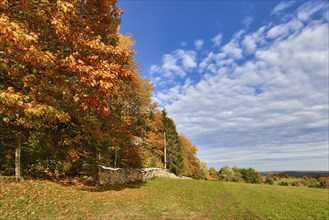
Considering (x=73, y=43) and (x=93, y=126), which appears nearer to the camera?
(x=73, y=43)

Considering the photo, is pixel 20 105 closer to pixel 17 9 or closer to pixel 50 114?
pixel 50 114

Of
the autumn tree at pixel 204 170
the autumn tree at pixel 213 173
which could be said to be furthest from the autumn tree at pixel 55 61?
the autumn tree at pixel 213 173

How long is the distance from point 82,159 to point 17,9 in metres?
12.3

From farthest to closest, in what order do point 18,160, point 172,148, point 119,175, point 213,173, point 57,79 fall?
1. point 213,173
2. point 172,148
3. point 119,175
4. point 18,160
5. point 57,79

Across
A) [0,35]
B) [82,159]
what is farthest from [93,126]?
[0,35]

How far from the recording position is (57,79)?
8.68 metres

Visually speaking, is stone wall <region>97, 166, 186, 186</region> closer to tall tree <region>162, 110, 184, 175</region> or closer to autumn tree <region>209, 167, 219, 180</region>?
tall tree <region>162, 110, 184, 175</region>

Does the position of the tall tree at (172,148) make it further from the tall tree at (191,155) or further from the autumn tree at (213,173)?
the autumn tree at (213,173)

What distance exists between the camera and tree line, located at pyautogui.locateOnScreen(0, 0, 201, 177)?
7430 millimetres

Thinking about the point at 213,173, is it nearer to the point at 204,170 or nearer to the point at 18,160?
the point at 204,170

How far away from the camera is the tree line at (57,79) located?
743 cm

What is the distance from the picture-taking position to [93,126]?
15.7 meters

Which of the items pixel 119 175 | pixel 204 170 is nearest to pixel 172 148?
pixel 204 170

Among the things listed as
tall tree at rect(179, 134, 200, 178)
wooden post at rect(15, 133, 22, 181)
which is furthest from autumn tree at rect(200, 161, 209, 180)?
wooden post at rect(15, 133, 22, 181)
